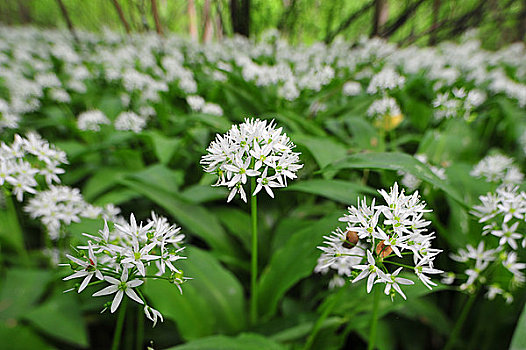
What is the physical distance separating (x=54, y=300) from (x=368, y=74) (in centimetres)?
482

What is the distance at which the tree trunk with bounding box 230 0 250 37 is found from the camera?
6723mm

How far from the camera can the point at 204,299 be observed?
68.2 inches

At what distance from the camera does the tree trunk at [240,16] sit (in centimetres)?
672

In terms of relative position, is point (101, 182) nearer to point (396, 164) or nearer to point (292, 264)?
point (292, 264)

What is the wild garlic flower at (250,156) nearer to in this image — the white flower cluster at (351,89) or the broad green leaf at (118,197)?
the broad green leaf at (118,197)

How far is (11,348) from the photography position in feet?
5.33

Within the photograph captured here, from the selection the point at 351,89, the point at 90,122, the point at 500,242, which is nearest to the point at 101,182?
the point at 90,122

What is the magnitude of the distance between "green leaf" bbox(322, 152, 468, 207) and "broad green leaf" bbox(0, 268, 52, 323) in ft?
6.29

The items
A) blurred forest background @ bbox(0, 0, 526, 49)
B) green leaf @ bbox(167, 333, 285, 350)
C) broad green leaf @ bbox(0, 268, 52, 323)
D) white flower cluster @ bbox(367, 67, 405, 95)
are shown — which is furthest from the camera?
blurred forest background @ bbox(0, 0, 526, 49)

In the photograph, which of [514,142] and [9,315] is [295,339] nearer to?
[9,315]

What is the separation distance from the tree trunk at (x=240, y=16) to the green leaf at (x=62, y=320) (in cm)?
622

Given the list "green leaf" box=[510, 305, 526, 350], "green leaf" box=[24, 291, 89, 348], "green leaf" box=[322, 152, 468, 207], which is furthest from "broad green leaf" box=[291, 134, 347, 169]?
"green leaf" box=[24, 291, 89, 348]

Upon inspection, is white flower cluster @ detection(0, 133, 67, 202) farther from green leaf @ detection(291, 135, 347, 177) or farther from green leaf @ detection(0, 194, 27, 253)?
green leaf @ detection(291, 135, 347, 177)

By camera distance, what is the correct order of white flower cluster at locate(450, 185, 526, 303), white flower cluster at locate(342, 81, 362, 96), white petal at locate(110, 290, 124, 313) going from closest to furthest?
white petal at locate(110, 290, 124, 313)
white flower cluster at locate(450, 185, 526, 303)
white flower cluster at locate(342, 81, 362, 96)
